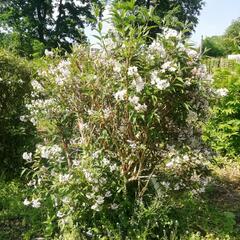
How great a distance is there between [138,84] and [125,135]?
A: 0.63 meters

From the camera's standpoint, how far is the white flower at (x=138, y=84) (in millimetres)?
3666

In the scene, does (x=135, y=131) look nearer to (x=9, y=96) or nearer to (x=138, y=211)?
(x=138, y=211)

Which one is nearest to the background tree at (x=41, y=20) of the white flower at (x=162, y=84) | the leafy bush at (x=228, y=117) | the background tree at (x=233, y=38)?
the background tree at (x=233, y=38)

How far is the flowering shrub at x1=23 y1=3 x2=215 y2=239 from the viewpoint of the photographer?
3.82 m

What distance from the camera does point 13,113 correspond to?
671cm

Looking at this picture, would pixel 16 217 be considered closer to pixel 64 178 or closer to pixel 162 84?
pixel 64 178

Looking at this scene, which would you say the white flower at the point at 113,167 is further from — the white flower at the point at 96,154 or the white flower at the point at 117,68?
the white flower at the point at 117,68

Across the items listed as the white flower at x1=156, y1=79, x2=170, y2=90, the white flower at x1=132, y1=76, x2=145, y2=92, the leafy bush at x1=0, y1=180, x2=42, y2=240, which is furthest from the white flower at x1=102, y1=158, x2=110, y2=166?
the leafy bush at x1=0, y1=180, x2=42, y2=240

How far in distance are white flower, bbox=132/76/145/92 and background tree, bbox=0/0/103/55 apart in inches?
1109

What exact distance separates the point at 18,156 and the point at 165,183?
3.31 metres

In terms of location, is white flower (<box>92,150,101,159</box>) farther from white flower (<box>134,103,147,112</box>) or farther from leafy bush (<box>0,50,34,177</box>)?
leafy bush (<box>0,50,34,177</box>)

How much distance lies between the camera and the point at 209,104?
13.5 ft

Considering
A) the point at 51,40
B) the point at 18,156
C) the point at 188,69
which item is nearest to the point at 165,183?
the point at 188,69

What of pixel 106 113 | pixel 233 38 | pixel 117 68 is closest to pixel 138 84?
pixel 117 68
